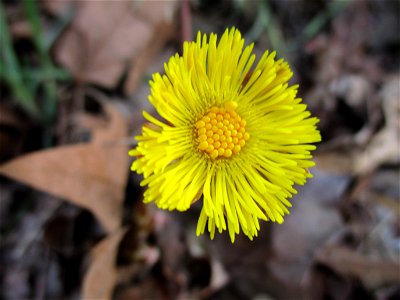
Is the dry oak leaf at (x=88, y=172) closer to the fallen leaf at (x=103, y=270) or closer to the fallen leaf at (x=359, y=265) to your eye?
the fallen leaf at (x=103, y=270)

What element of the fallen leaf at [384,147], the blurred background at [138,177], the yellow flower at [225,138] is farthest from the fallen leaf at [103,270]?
the fallen leaf at [384,147]

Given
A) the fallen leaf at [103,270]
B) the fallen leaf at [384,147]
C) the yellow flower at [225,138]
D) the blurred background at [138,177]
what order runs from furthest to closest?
1. the fallen leaf at [384,147]
2. the blurred background at [138,177]
3. the fallen leaf at [103,270]
4. the yellow flower at [225,138]

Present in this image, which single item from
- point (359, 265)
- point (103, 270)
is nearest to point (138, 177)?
point (103, 270)

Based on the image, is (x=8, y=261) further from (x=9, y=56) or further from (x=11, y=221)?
(x=9, y=56)

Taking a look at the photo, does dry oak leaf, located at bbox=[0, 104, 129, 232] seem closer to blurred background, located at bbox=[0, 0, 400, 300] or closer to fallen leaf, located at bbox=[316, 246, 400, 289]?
blurred background, located at bbox=[0, 0, 400, 300]

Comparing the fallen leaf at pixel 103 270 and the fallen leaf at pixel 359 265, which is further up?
the fallen leaf at pixel 103 270

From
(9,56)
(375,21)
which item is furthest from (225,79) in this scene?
(375,21)

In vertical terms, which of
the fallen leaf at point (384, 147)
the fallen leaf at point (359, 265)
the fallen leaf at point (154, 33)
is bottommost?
the fallen leaf at point (359, 265)

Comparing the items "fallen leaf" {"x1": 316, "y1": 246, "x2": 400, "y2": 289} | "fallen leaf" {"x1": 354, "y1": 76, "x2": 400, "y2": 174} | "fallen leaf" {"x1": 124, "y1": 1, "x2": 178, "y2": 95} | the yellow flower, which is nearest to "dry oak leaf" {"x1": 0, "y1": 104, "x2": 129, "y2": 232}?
"fallen leaf" {"x1": 124, "y1": 1, "x2": 178, "y2": 95}
